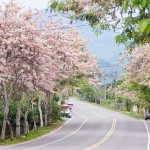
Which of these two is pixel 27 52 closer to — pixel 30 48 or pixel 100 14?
pixel 30 48

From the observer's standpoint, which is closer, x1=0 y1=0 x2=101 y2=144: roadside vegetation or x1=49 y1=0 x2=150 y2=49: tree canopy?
x1=49 y1=0 x2=150 y2=49: tree canopy

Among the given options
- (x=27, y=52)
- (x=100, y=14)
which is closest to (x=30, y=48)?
(x=27, y=52)

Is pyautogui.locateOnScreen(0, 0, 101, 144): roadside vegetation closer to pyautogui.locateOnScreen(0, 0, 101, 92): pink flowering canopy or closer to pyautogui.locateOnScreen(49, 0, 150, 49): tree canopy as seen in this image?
pyautogui.locateOnScreen(0, 0, 101, 92): pink flowering canopy

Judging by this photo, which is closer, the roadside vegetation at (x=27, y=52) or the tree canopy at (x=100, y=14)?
the tree canopy at (x=100, y=14)

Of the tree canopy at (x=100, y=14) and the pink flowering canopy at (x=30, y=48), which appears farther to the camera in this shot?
the pink flowering canopy at (x=30, y=48)

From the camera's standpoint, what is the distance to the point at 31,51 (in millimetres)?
29984

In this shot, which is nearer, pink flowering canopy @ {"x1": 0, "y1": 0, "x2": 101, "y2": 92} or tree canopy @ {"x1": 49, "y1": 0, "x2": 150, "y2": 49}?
tree canopy @ {"x1": 49, "y1": 0, "x2": 150, "y2": 49}

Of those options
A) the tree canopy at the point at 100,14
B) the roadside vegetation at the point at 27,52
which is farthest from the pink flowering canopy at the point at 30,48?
the tree canopy at the point at 100,14

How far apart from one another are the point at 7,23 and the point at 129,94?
31197 millimetres

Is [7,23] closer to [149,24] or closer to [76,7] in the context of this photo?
[76,7]

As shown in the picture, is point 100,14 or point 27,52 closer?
point 100,14

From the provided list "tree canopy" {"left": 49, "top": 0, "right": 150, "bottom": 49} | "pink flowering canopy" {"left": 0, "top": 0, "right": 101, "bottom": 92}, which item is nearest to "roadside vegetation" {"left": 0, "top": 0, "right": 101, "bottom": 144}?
"pink flowering canopy" {"left": 0, "top": 0, "right": 101, "bottom": 92}

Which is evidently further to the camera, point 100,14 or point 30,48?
point 30,48

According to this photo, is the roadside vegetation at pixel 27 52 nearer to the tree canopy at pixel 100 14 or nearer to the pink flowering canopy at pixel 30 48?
the pink flowering canopy at pixel 30 48
